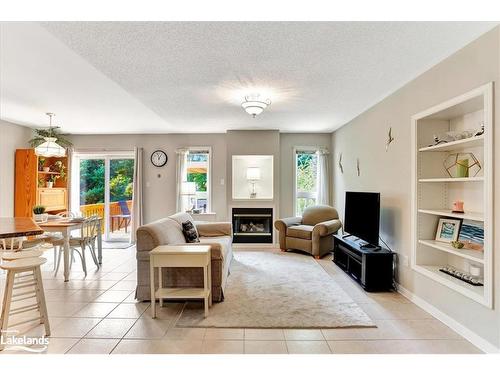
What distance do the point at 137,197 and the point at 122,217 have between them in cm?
72

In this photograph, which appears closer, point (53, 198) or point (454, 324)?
point (454, 324)

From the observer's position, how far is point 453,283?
2.38 metres

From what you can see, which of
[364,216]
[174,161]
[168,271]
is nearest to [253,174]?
[174,161]

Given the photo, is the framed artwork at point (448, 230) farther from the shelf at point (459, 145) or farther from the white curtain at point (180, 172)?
the white curtain at point (180, 172)

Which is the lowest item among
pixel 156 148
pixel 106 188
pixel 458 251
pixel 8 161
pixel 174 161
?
pixel 458 251

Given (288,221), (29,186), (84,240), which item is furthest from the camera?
(29,186)

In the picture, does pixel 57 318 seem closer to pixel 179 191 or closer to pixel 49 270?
pixel 49 270

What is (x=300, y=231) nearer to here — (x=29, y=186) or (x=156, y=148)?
(x=156, y=148)

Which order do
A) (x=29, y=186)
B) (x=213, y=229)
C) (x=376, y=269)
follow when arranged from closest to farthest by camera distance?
(x=376, y=269)
(x=213, y=229)
(x=29, y=186)

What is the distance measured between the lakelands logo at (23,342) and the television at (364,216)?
11.4 ft

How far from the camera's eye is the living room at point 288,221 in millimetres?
2121

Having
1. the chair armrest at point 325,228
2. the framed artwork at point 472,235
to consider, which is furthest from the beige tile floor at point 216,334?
the chair armrest at point 325,228

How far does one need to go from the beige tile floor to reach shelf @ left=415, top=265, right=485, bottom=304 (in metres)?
0.38
